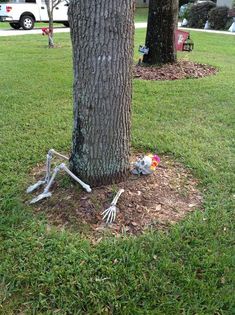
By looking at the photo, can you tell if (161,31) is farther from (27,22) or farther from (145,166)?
(27,22)

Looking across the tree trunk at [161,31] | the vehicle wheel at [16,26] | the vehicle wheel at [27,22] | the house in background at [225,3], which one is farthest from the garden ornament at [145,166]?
the house in background at [225,3]

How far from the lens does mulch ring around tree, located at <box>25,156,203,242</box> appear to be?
2645mm

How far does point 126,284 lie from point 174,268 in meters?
0.31

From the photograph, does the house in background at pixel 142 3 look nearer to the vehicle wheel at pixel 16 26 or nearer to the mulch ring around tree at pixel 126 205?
the vehicle wheel at pixel 16 26

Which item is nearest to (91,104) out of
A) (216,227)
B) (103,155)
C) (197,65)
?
(103,155)

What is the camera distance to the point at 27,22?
17.7m

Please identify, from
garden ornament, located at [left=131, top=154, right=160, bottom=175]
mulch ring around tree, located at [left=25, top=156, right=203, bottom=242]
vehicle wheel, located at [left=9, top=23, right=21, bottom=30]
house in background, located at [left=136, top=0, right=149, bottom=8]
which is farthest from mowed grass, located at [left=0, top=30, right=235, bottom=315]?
house in background, located at [left=136, top=0, right=149, bottom=8]

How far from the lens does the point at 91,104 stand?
2693mm

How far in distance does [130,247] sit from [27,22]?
17.2 meters

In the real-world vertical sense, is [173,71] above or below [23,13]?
above

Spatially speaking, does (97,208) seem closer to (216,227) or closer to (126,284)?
(126,284)

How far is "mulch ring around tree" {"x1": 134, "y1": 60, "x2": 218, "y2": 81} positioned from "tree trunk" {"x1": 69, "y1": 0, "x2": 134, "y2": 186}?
386 cm

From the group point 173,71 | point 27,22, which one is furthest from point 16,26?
point 173,71

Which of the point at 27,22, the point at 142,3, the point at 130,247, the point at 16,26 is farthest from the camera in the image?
the point at 142,3
